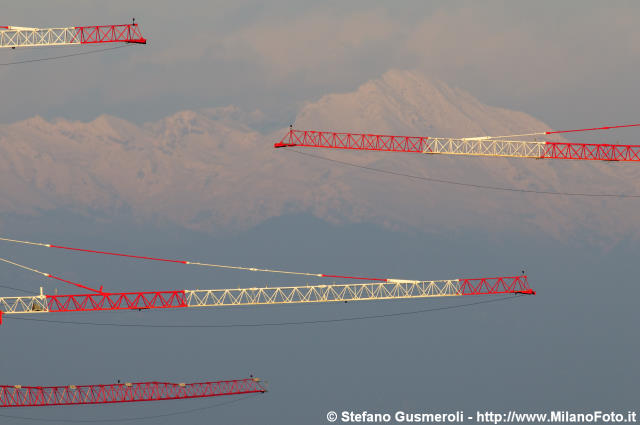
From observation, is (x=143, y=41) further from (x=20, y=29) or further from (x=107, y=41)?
(x=20, y=29)

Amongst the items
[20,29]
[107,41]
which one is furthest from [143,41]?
[20,29]

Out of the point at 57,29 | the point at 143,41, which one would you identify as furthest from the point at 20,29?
the point at 143,41

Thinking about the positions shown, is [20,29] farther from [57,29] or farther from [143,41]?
[143,41]
